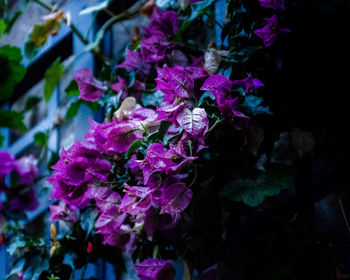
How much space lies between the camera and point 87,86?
3.69 feet

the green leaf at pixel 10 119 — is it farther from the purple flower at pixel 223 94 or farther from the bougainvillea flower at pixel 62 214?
the purple flower at pixel 223 94

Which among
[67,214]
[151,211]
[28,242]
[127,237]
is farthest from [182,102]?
[28,242]

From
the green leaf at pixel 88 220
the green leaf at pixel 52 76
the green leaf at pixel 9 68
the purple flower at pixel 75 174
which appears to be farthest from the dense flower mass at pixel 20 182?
the purple flower at pixel 75 174

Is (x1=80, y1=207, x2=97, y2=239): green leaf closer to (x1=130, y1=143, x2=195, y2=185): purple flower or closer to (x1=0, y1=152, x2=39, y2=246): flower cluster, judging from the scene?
(x1=130, y1=143, x2=195, y2=185): purple flower

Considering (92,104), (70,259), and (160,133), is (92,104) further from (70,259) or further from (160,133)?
(160,133)

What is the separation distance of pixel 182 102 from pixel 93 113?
0.71m

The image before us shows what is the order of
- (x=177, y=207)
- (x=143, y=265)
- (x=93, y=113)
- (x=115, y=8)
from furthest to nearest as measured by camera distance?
(x=115, y=8), (x=93, y=113), (x=143, y=265), (x=177, y=207)

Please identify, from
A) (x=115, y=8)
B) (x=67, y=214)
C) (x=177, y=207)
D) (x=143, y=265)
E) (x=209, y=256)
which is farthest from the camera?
(x=115, y=8)

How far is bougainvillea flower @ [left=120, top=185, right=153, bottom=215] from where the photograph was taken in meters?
0.75

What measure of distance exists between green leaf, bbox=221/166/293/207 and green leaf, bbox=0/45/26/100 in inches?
35.3

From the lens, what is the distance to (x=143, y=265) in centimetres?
88

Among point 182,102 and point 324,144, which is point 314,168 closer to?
point 324,144

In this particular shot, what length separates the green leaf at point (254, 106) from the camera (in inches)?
32.8

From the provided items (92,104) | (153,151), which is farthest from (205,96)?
(92,104)
